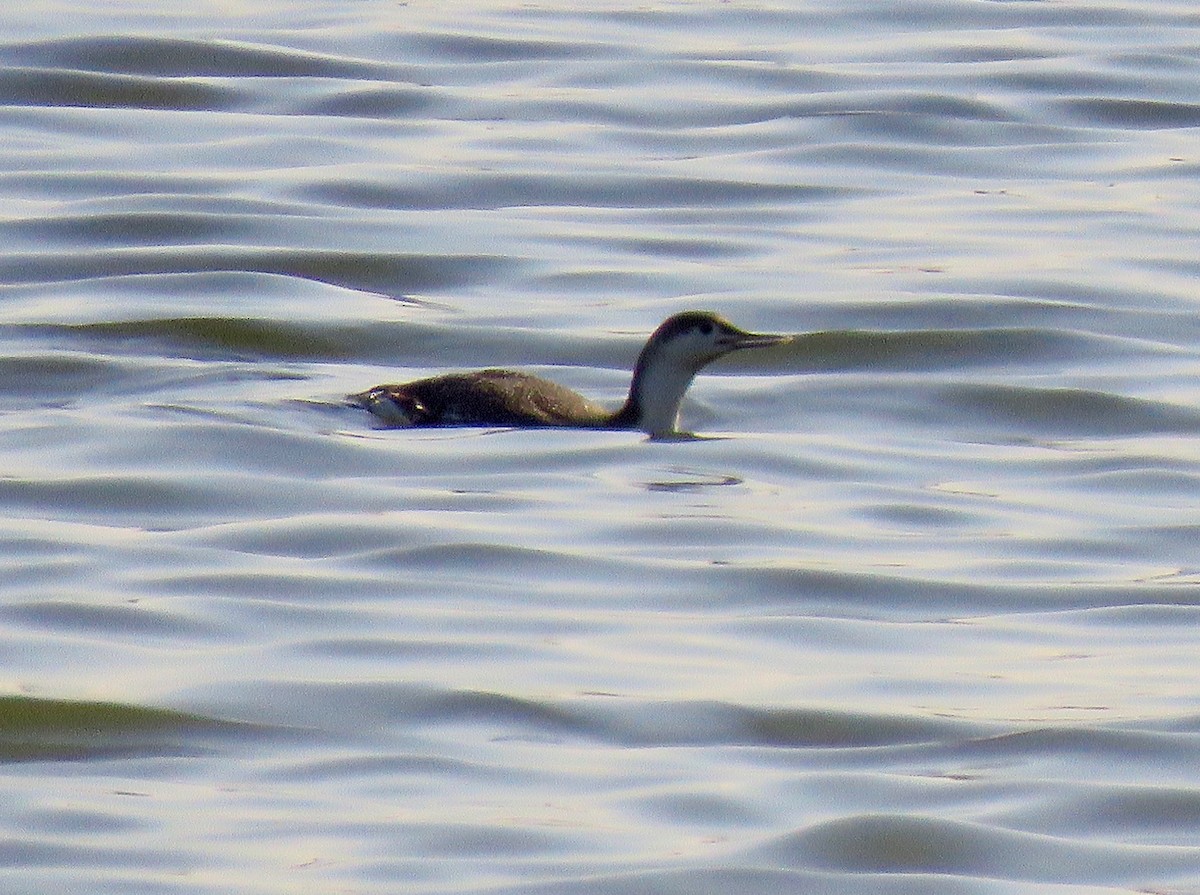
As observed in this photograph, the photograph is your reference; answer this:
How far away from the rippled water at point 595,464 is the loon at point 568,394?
0.17m

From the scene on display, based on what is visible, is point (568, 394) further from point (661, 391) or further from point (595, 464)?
point (595, 464)

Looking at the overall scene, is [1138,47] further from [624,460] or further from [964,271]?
[624,460]

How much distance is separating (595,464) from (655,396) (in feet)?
2.20

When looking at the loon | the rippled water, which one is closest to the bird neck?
the loon

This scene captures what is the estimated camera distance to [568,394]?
12.0 metres

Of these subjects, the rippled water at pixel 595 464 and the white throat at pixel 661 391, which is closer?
the rippled water at pixel 595 464

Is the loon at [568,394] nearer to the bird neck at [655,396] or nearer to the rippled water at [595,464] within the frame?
the bird neck at [655,396]

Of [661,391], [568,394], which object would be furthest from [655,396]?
[568,394]

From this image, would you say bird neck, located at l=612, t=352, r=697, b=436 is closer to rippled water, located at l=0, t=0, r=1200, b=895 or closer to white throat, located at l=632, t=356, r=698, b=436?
white throat, located at l=632, t=356, r=698, b=436

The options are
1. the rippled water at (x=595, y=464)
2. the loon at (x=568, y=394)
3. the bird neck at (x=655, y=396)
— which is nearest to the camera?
the rippled water at (x=595, y=464)

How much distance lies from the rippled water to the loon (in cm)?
17

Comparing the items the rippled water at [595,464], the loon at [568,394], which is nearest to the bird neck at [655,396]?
the loon at [568,394]

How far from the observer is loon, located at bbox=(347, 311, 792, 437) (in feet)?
38.2

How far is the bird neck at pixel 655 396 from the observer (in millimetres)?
12023
